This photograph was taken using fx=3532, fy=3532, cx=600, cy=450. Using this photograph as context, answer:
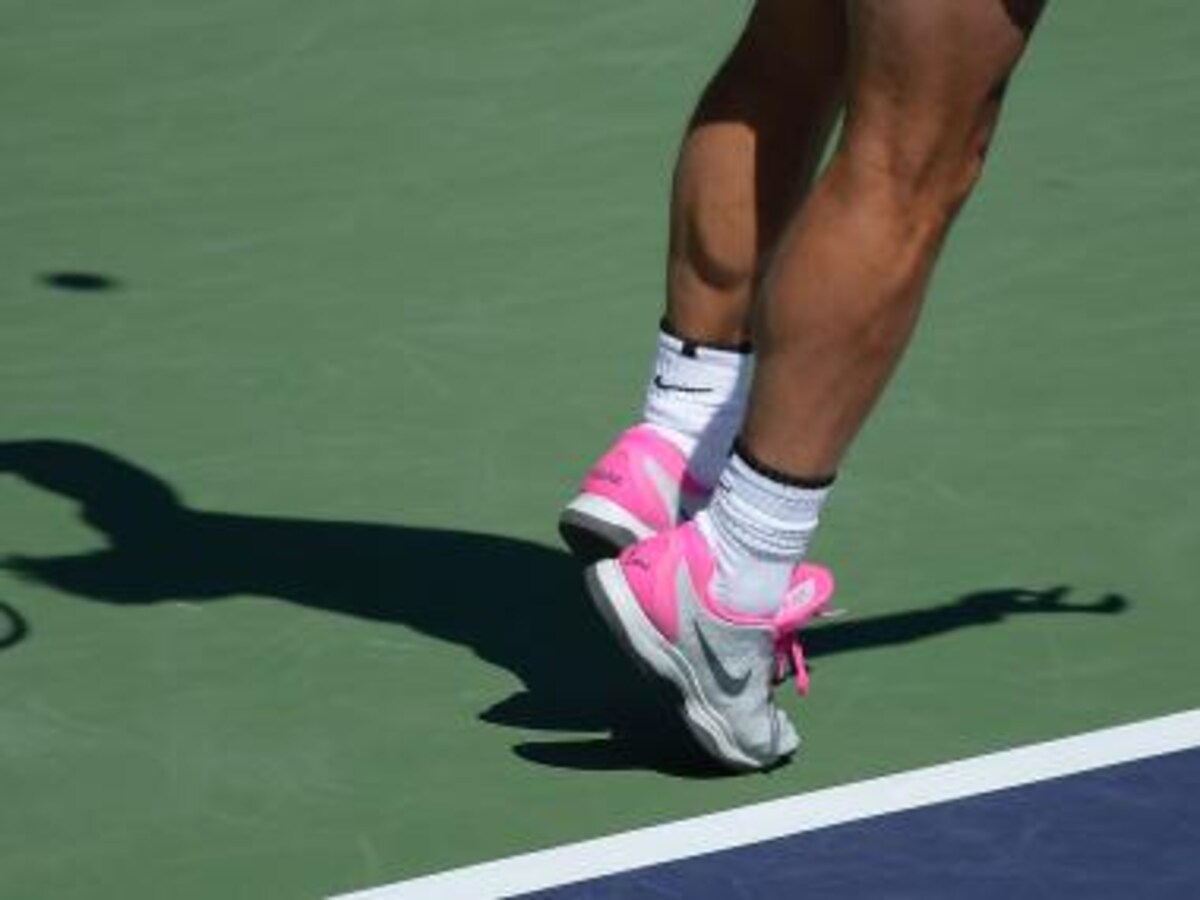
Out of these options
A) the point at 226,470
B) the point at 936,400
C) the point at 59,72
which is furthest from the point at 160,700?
the point at 59,72

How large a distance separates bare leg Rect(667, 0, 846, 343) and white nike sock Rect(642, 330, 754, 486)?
3cm

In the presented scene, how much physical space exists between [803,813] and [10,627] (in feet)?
4.53

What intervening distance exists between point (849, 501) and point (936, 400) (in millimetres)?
479

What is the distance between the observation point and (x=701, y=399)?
5.34 meters

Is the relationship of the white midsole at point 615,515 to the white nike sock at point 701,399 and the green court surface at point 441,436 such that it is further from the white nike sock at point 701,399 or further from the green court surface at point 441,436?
the green court surface at point 441,436

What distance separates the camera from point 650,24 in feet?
27.6

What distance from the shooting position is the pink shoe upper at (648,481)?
207 inches

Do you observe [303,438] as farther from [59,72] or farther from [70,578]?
[59,72]

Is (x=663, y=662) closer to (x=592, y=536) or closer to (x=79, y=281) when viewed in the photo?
(x=592, y=536)

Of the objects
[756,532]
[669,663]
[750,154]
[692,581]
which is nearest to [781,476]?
[756,532]

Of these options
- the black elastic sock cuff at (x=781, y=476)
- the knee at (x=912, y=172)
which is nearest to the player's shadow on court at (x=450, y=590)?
the black elastic sock cuff at (x=781, y=476)

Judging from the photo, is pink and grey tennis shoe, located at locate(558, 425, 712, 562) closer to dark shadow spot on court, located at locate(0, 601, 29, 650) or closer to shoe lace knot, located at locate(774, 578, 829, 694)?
shoe lace knot, located at locate(774, 578, 829, 694)

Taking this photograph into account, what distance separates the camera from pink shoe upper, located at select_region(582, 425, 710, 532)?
207 inches

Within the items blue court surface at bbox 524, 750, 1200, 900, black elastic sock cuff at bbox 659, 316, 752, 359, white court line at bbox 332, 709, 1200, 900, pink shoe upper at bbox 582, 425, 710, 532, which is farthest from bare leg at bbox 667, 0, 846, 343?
blue court surface at bbox 524, 750, 1200, 900
